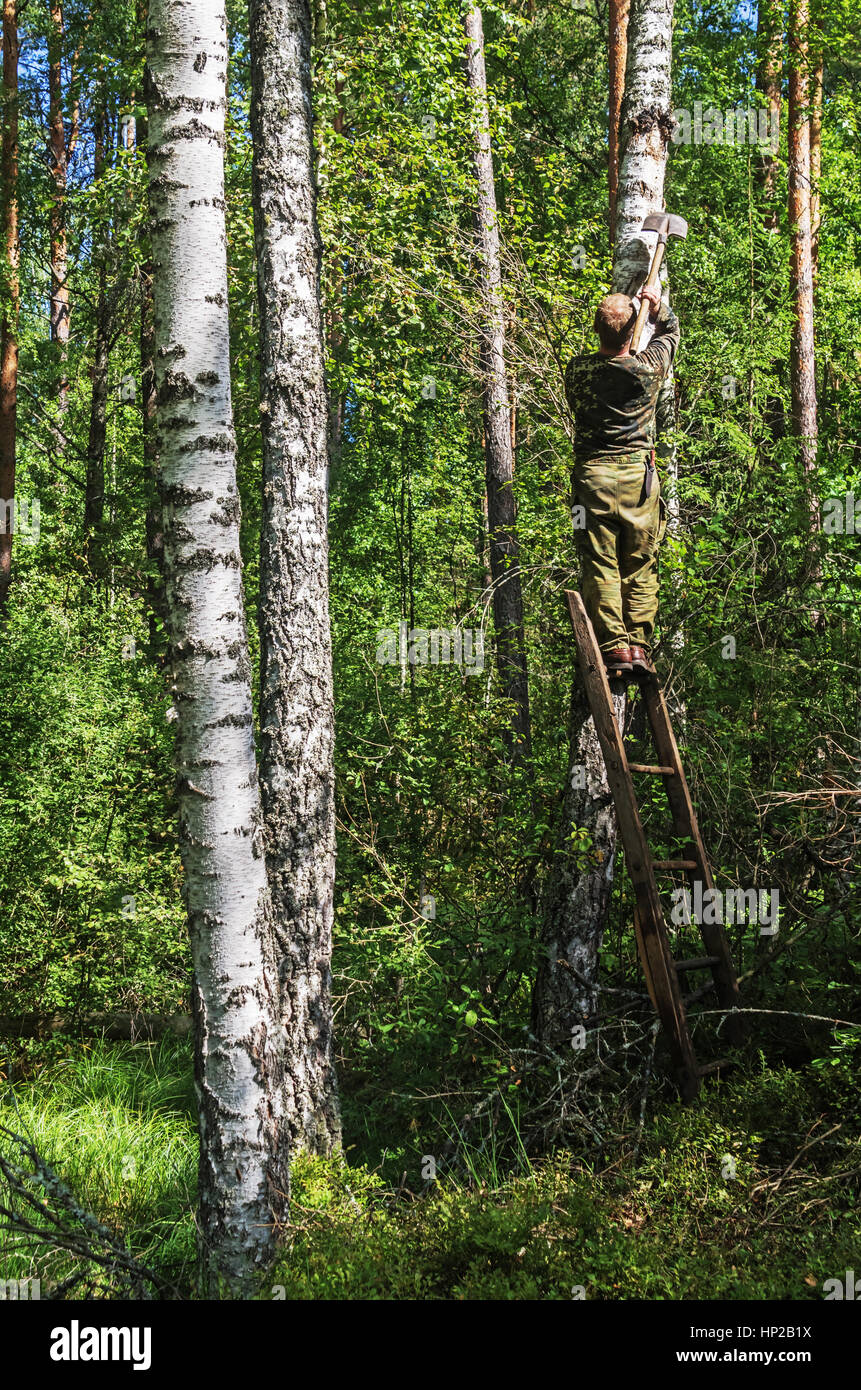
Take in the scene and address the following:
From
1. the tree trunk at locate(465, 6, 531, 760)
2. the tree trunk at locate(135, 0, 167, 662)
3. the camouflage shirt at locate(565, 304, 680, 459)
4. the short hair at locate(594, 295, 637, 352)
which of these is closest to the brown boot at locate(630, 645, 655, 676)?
the camouflage shirt at locate(565, 304, 680, 459)

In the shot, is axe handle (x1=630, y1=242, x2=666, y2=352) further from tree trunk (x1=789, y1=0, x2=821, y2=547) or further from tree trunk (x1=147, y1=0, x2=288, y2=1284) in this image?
tree trunk (x1=789, y1=0, x2=821, y2=547)

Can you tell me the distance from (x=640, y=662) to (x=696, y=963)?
4.70 ft

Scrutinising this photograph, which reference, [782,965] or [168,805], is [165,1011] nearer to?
[168,805]

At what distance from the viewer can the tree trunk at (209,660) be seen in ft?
12.9

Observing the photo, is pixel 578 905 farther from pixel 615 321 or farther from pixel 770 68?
pixel 770 68

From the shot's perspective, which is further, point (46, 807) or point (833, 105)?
point (833, 105)

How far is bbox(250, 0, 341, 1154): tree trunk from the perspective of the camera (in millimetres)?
5199

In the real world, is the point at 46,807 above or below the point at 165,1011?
above

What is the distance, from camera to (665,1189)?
4242mm

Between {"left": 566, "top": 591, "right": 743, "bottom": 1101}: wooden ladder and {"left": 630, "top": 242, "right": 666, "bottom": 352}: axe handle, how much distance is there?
138cm

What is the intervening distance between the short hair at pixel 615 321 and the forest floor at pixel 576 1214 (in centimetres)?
346

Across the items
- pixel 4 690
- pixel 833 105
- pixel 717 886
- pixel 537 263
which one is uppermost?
pixel 833 105

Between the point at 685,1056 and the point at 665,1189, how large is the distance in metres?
0.64

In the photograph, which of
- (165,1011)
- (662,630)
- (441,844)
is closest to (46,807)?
(165,1011)
